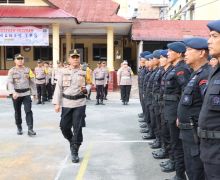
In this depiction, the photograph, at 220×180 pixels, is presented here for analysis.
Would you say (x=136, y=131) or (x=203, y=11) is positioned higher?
(x=203, y=11)

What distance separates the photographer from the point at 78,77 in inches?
277

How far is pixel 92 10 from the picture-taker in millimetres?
23359

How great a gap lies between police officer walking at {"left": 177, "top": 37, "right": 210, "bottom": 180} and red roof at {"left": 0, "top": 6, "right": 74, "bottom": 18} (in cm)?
1639

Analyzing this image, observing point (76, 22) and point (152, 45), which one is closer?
point (76, 22)

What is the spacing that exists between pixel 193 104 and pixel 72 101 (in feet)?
9.64

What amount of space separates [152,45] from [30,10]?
704 centimetres

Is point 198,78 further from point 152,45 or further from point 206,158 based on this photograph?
A: point 152,45

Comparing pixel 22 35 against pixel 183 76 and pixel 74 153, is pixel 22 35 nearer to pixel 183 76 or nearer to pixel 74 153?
pixel 74 153

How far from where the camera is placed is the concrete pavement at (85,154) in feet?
20.2

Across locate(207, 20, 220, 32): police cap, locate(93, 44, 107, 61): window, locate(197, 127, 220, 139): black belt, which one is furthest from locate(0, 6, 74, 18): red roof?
locate(197, 127, 220, 139): black belt

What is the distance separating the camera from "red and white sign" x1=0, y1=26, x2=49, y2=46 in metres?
21.2

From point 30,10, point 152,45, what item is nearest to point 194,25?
point 152,45

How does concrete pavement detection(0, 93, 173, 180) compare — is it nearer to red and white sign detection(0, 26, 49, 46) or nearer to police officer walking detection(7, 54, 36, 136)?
police officer walking detection(7, 54, 36, 136)

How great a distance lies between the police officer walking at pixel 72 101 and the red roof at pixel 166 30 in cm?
1534
